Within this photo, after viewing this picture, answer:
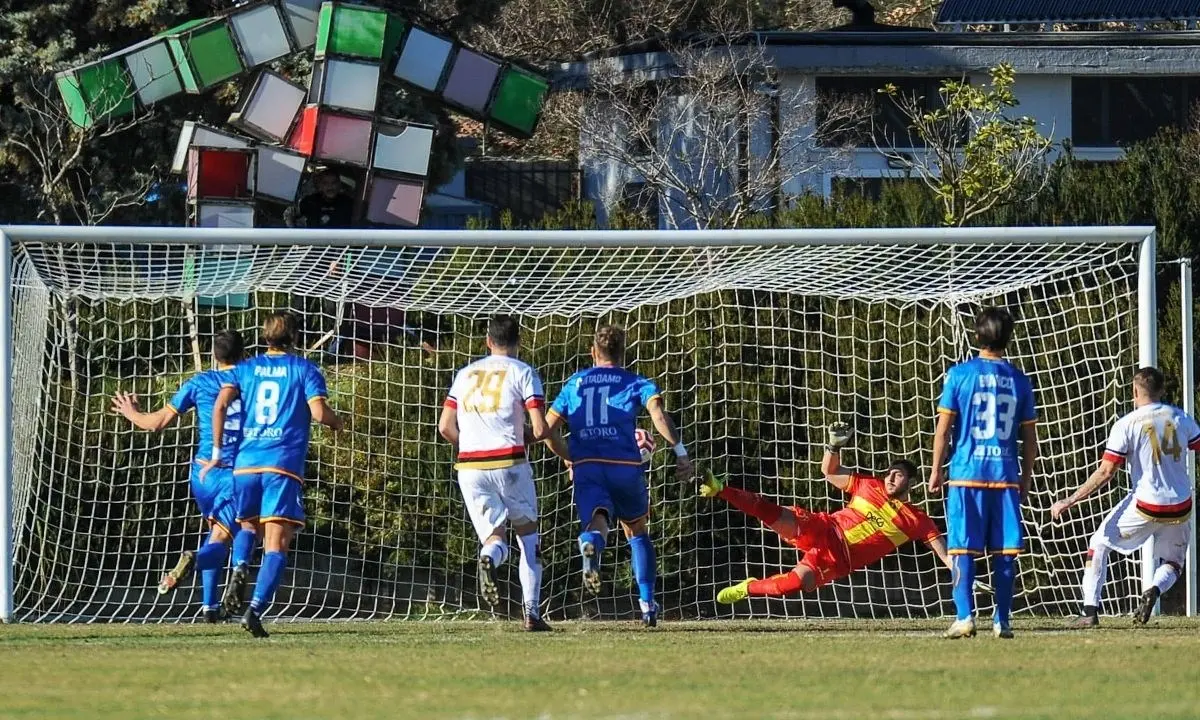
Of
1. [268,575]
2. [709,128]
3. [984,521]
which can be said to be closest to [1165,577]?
[984,521]

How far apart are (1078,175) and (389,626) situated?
9.70 metres

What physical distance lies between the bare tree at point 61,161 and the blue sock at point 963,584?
13447mm

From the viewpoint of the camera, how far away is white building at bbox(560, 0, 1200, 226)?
2822 cm

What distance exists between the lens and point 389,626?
36.0 ft

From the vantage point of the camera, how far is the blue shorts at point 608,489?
10250 mm

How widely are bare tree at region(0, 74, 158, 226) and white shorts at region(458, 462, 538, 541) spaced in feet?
37.9

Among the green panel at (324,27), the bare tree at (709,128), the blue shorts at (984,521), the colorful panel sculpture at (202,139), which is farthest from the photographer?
the bare tree at (709,128)

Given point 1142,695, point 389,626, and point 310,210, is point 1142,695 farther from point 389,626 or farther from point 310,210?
point 310,210

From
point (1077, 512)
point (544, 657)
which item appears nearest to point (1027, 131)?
point (1077, 512)

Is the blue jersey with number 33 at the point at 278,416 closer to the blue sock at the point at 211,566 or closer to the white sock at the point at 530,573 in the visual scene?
the blue sock at the point at 211,566

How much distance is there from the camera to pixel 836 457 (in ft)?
35.9

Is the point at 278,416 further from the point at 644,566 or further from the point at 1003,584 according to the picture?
the point at 1003,584

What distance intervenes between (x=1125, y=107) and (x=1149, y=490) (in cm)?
2075

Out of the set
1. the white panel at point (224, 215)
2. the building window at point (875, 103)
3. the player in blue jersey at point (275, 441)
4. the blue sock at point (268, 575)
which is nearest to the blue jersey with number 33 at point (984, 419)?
the player in blue jersey at point (275, 441)
